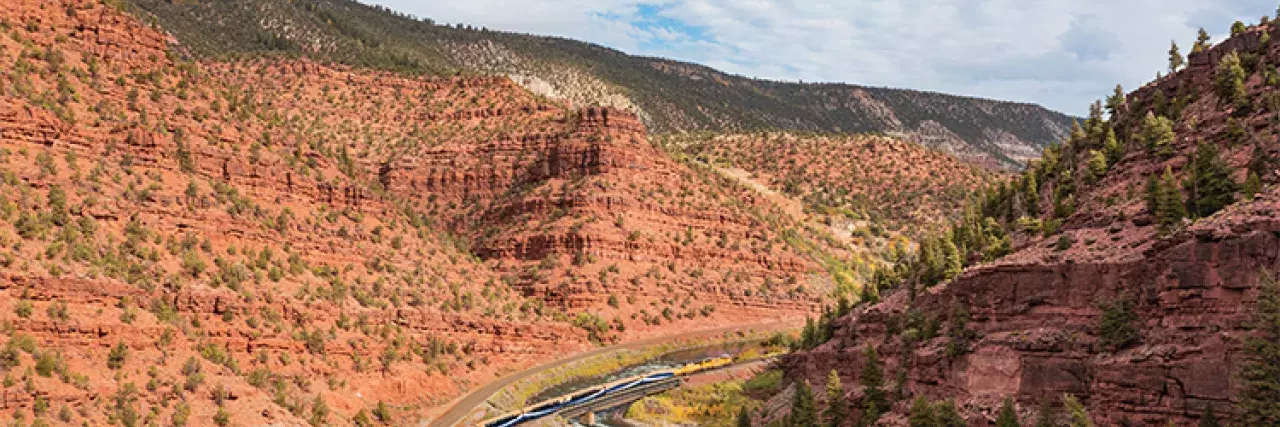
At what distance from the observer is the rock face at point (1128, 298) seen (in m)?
26.5

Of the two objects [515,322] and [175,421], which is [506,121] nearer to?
[515,322]

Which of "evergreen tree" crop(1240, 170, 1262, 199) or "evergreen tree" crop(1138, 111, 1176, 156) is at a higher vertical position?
"evergreen tree" crop(1138, 111, 1176, 156)

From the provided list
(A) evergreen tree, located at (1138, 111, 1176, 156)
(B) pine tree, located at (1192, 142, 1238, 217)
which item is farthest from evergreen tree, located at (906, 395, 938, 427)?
(A) evergreen tree, located at (1138, 111, 1176, 156)

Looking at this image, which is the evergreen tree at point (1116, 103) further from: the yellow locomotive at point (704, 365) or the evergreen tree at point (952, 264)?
the yellow locomotive at point (704, 365)

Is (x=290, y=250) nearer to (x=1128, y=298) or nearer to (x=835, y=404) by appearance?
(x=835, y=404)

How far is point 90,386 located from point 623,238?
5914 cm

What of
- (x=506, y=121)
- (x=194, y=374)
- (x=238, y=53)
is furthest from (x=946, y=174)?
(x=194, y=374)

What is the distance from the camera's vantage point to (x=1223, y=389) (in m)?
26.0

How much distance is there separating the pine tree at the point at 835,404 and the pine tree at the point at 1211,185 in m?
14.3

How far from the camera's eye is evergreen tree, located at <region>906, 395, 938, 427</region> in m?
34.6

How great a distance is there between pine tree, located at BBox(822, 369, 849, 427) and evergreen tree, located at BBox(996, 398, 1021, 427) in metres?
10.8

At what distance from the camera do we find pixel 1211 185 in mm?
31547

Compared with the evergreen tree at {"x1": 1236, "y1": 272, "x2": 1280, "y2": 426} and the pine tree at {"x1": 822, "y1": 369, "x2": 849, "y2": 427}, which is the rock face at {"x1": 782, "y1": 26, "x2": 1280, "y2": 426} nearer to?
the evergreen tree at {"x1": 1236, "y1": 272, "x2": 1280, "y2": 426}

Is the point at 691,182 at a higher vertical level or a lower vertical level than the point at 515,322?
higher
